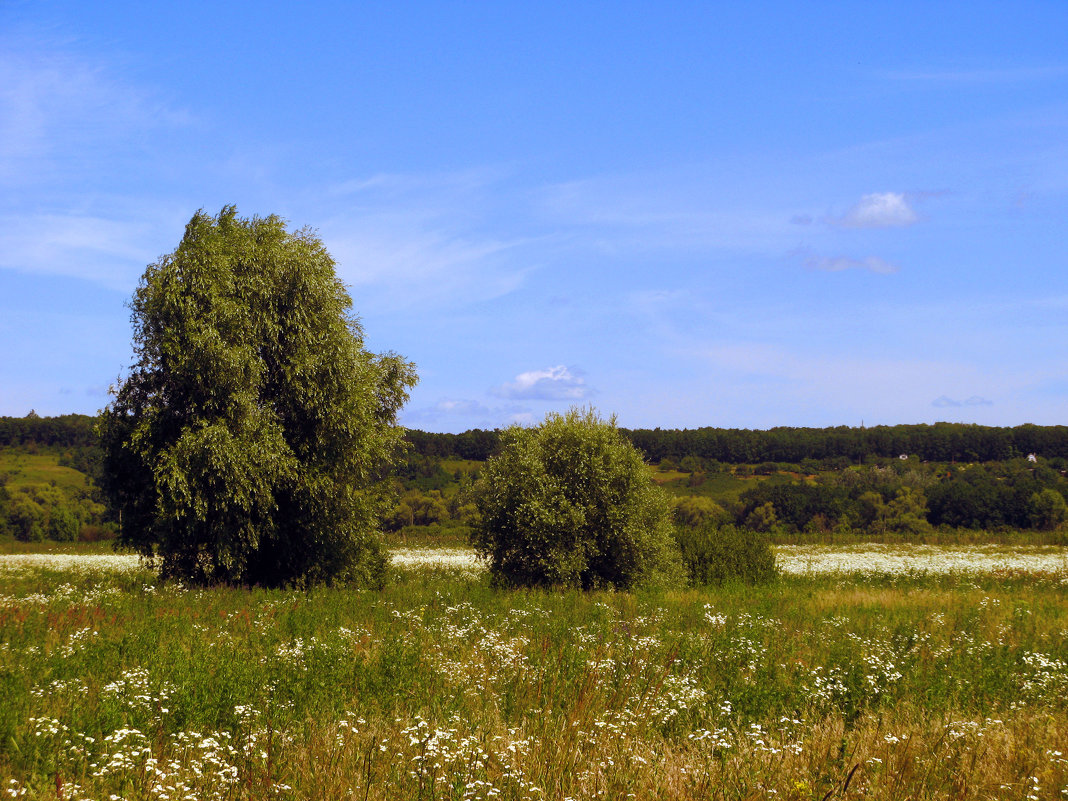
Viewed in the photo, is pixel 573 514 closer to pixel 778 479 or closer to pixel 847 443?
pixel 778 479

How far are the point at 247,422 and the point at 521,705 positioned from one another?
1686cm

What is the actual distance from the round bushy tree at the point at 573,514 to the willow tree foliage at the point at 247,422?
468cm

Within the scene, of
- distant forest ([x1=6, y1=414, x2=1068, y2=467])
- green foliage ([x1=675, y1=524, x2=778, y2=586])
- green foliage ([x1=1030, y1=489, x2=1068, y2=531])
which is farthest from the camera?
distant forest ([x1=6, y1=414, x2=1068, y2=467])

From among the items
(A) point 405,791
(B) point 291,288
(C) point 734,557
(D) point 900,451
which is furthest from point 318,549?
(D) point 900,451

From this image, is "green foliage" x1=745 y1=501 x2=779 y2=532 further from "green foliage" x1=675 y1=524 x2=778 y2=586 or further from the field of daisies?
the field of daisies

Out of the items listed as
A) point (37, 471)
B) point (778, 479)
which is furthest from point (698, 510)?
point (37, 471)

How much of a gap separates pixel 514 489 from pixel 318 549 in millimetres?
7235

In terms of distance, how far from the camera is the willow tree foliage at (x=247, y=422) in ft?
72.5

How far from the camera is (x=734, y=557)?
27.7m

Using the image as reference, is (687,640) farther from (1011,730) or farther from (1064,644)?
(1064,644)

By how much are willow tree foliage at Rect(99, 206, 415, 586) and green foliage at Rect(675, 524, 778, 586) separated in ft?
39.3

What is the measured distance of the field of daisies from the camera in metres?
5.71

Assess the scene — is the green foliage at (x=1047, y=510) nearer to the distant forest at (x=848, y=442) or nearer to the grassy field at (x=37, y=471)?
the distant forest at (x=848, y=442)

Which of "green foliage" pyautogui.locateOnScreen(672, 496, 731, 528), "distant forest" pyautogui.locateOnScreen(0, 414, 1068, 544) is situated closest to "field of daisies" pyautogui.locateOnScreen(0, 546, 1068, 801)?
"distant forest" pyautogui.locateOnScreen(0, 414, 1068, 544)
